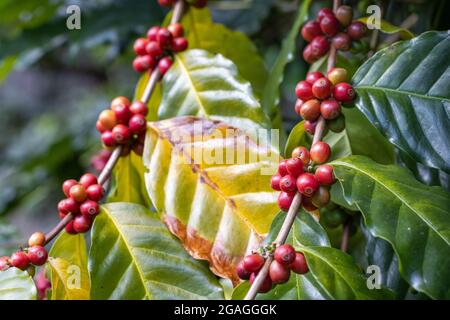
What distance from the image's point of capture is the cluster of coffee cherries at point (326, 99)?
31.7 inches

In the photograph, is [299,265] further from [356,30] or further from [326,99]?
[356,30]

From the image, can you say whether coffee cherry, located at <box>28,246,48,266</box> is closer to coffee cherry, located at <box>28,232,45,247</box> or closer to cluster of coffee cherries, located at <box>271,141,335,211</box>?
coffee cherry, located at <box>28,232,45,247</box>

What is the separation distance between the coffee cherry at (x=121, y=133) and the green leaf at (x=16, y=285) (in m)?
0.24

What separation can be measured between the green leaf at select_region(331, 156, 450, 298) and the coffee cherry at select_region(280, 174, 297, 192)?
55 millimetres

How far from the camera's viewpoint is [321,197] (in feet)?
2.38

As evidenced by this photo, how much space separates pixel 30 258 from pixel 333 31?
58 centimetres

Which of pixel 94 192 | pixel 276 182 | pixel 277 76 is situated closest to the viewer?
pixel 276 182

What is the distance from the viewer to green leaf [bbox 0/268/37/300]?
0.76m

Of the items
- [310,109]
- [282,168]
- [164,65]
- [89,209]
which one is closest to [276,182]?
[282,168]

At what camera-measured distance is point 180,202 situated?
821mm

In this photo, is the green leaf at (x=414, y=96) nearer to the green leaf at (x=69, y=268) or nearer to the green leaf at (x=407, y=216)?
the green leaf at (x=407, y=216)

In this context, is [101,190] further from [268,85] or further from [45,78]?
[45,78]

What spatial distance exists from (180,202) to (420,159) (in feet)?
1.06

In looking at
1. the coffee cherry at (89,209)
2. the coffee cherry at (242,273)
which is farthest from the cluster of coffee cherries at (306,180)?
the coffee cherry at (89,209)
